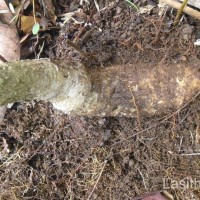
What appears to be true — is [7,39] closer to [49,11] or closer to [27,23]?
[27,23]

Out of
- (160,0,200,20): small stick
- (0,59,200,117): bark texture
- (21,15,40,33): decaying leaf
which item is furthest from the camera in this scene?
(21,15,40,33): decaying leaf

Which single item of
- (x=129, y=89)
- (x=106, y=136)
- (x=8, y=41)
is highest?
(x=8, y=41)

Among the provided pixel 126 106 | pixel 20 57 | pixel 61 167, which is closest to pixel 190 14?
pixel 126 106

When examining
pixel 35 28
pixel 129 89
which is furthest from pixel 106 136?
pixel 35 28

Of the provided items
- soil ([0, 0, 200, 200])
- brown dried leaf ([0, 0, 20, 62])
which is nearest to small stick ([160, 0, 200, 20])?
soil ([0, 0, 200, 200])

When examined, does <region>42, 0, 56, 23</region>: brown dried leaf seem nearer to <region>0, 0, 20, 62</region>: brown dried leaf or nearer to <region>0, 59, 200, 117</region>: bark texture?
<region>0, 0, 20, 62</region>: brown dried leaf

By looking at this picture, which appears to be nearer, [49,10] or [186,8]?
[186,8]

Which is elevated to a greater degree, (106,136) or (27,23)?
(27,23)

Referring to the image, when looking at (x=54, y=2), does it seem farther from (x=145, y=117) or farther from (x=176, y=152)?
(x=176, y=152)
